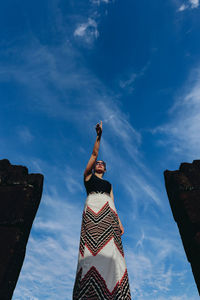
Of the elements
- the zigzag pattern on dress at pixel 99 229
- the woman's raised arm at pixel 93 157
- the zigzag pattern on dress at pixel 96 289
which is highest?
the woman's raised arm at pixel 93 157

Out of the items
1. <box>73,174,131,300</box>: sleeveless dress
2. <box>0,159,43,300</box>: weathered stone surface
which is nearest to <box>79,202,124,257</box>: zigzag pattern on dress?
<box>73,174,131,300</box>: sleeveless dress

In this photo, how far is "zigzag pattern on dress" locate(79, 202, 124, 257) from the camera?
2346 mm

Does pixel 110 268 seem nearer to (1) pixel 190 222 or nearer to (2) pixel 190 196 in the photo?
(1) pixel 190 222

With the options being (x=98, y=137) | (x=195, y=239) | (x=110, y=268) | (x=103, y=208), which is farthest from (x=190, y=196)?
(x=98, y=137)

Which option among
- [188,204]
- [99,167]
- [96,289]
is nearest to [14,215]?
[96,289]

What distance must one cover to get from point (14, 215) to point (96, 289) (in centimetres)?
121

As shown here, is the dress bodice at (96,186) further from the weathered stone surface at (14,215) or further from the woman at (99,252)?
the weathered stone surface at (14,215)

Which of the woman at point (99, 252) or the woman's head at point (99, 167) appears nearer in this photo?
the woman at point (99, 252)

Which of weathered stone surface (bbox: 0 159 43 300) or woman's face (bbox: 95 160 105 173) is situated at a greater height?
woman's face (bbox: 95 160 105 173)

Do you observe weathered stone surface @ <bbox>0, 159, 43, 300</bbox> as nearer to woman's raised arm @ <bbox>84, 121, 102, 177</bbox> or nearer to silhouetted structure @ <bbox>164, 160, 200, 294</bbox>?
woman's raised arm @ <bbox>84, 121, 102, 177</bbox>

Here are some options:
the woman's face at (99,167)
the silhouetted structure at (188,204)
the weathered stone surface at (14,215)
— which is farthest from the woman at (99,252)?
the silhouetted structure at (188,204)

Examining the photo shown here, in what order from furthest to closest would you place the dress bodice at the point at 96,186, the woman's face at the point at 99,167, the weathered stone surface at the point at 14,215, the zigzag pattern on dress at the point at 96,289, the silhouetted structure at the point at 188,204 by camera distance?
1. the woman's face at the point at 99,167
2. the dress bodice at the point at 96,186
3. the silhouetted structure at the point at 188,204
4. the weathered stone surface at the point at 14,215
5. the zigzag pattern on dress at the point at 96,289

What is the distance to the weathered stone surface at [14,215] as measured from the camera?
2141 mm

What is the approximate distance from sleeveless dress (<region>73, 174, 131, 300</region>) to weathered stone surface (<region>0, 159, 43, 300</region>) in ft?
2.10
